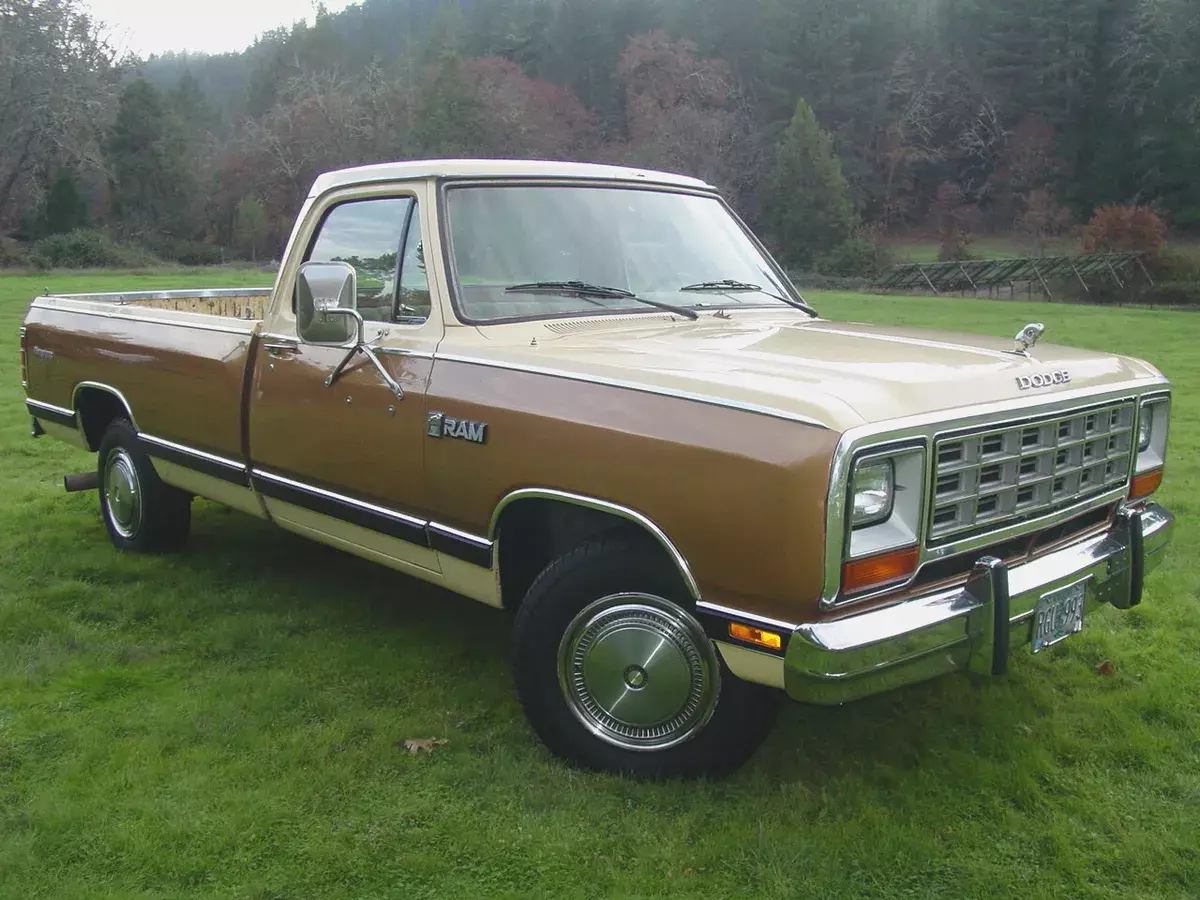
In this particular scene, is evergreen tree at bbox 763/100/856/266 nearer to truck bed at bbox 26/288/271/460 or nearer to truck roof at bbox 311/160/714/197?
truck bed at bbox 26/288/271/460

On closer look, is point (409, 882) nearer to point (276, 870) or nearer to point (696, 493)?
point (276, 870)

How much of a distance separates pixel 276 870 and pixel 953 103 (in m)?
66.8

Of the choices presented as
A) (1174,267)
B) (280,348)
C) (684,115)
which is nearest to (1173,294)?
(1174,267)

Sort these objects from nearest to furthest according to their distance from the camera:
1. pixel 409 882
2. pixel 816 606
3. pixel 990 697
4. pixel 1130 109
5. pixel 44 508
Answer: pixel 816 606 → pixel 409 882 → pixel 990 697 → pixel 44 508 → pixel 1130 109

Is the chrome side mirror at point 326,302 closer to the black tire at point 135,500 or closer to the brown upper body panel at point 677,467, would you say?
the brown upper body panel at point 677,467

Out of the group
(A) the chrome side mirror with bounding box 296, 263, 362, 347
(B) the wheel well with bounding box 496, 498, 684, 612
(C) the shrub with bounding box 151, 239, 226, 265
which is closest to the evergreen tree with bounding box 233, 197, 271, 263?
(C) the shrub with bounding box 151, 239, 226, 265

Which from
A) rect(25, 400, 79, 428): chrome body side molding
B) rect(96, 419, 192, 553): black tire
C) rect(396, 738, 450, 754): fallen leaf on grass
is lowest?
rect(396, 738, 450, 754): fallen leaf on grass

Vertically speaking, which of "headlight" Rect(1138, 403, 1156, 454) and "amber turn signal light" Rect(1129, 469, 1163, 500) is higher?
"headlight" Rect(1138, 403, 1156, 454)

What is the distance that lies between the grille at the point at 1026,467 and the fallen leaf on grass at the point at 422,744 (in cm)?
183

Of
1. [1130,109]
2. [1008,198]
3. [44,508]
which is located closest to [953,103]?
[1008,198]

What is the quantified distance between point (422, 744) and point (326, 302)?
1580 mm

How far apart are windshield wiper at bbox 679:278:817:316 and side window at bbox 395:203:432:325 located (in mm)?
1084

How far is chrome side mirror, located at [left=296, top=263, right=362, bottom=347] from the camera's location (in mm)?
3834

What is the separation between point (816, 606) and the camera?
2822 mm
